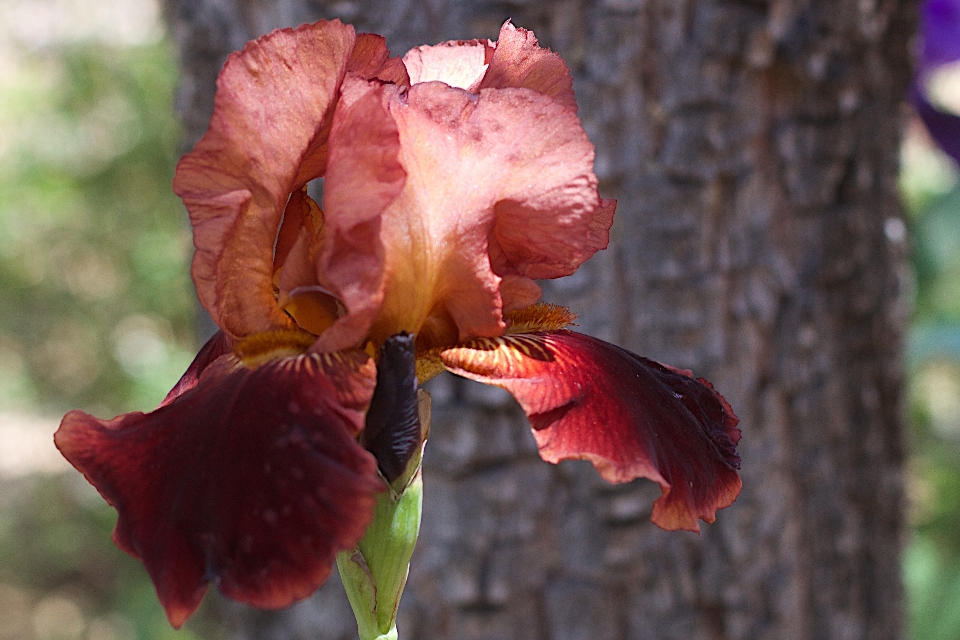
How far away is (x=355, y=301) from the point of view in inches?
17.5

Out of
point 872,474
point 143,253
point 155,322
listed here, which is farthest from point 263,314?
point 155,322

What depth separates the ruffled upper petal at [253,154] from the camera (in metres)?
0.46

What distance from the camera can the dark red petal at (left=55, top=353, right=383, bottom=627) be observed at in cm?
38

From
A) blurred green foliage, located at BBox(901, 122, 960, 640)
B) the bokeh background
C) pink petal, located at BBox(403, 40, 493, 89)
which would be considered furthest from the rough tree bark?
the bokeh background

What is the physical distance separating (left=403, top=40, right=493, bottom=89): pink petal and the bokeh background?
2394 millimetres

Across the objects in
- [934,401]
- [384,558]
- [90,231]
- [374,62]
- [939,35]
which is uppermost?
[939,35]

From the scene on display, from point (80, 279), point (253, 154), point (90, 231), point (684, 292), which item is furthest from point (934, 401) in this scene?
point (80, 279)

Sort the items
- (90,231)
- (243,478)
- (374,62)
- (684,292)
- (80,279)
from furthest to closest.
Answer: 1. (80,279)
2. (90,231)
3. (684,292)
4. (374,62)
5. (243,478)

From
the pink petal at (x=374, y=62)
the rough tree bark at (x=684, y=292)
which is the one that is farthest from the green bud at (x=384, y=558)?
the rough tree bark at (x=684, y=292)

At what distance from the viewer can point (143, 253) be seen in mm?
3070

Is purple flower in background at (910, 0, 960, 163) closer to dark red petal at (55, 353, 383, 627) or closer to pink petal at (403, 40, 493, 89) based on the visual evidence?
pink petal at (403, 40, 493, 89)

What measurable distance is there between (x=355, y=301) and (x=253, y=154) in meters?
0.10

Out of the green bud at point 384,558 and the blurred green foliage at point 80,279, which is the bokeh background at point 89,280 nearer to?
the blurred green foliage at point 80,279

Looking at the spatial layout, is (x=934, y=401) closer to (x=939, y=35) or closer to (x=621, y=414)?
(x=939, y=35)
